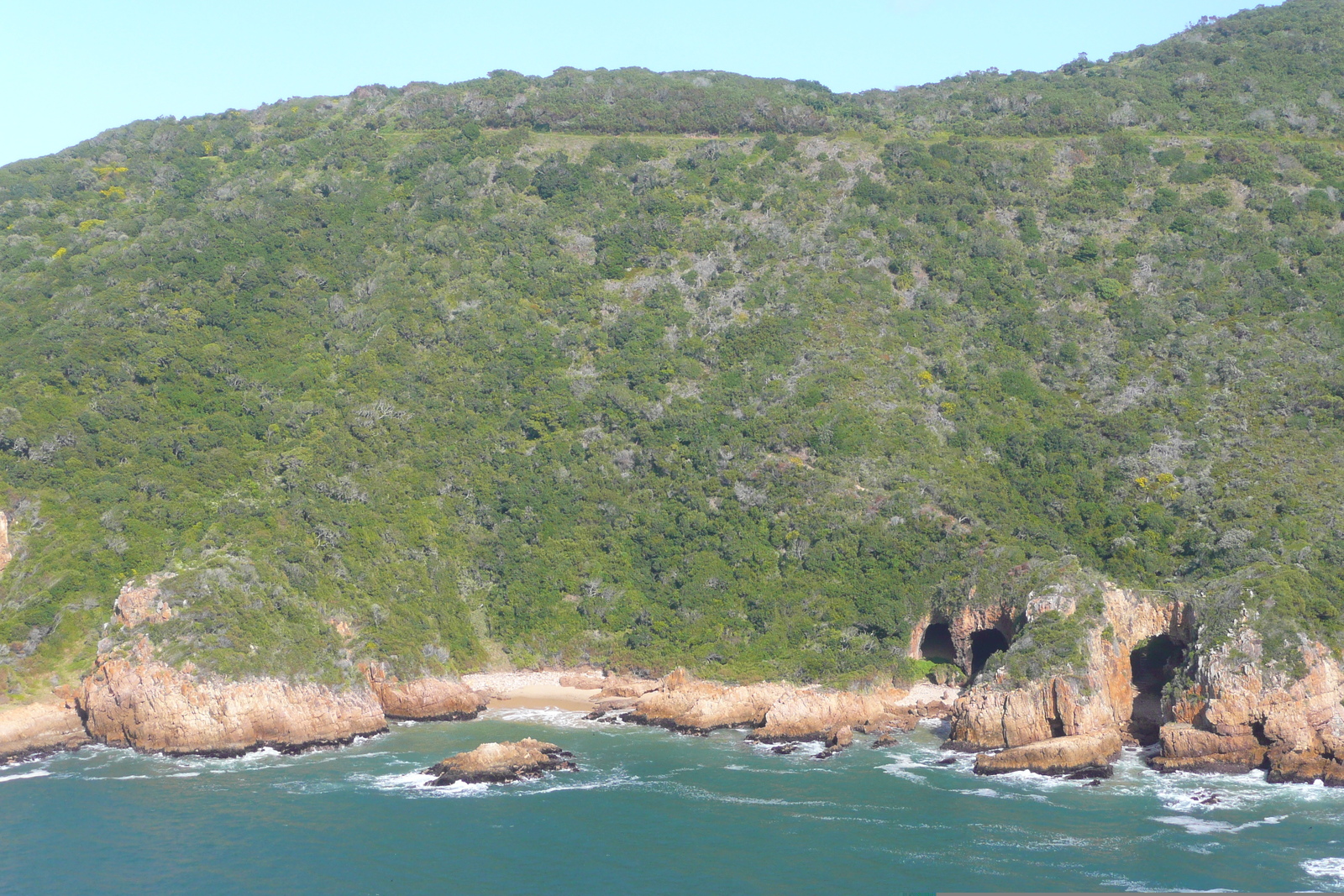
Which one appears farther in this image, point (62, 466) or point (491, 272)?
point (491, 272)

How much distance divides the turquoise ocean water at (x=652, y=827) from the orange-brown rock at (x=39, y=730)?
2.15 meters

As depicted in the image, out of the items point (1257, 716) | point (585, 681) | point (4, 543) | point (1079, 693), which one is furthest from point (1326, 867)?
point (4, 543)

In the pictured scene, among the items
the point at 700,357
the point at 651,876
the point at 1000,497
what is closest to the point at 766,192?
the point at 700,357

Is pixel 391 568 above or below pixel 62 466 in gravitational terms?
below

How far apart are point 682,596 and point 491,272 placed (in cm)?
3456

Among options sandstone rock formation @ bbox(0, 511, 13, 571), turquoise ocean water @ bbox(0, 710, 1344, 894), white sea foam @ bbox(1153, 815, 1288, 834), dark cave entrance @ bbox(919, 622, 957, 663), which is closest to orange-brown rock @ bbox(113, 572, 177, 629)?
turquoise ocean water @ bbox(0, 710, 1344, 894)

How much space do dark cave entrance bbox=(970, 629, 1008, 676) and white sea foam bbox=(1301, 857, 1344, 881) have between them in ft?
69.9

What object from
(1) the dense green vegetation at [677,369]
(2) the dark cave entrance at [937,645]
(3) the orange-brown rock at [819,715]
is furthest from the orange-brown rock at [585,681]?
(2) the dark cave entrance at [937,645]

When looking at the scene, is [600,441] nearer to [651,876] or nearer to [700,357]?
[700,357]

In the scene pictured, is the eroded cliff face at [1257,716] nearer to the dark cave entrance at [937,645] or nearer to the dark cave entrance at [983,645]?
the dark cave entrance at [983,645]

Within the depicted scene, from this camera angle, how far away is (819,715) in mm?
51562

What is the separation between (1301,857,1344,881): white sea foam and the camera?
33125mm

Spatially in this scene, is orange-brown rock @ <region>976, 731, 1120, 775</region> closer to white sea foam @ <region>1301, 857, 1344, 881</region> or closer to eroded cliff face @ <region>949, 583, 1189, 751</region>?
eroded cliff face @ <region>949, 583, 1189, 751</region>

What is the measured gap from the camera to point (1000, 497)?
61094 millimetres
